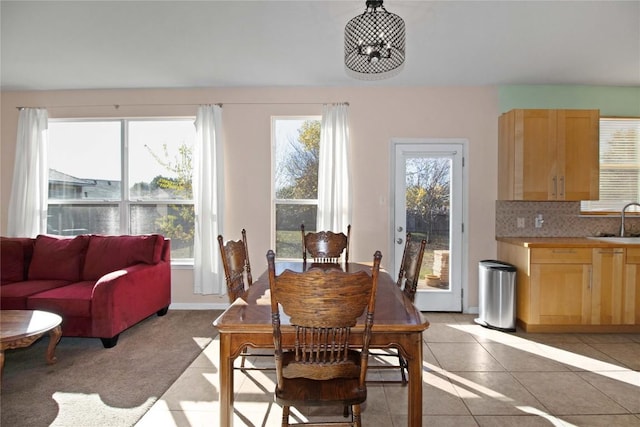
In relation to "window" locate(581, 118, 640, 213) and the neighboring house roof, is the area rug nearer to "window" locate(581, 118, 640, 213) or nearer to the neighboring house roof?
the neighboring house roof

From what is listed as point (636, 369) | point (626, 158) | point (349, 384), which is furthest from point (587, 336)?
point (349, 384)

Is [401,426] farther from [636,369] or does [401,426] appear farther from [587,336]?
[587,336]

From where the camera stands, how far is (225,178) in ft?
14.7

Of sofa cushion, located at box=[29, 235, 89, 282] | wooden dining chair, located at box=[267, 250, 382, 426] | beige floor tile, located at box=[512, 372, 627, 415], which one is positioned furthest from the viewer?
sofa cushion, located at box=[29, 235, 89, 282]

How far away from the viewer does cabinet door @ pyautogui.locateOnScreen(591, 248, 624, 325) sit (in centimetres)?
362

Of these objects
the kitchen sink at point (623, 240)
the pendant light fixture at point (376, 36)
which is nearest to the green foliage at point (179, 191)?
the pendant light fixture at point (376, 36)

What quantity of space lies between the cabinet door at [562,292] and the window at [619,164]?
4.06 ft

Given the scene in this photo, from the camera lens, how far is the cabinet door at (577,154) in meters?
3.88

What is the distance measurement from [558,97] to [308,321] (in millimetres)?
4480

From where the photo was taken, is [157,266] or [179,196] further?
[179,196]

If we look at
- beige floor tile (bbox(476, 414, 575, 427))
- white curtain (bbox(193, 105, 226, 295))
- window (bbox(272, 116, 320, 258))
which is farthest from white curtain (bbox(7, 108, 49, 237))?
beige floor tile (bbox(476, 414, 575, 427))

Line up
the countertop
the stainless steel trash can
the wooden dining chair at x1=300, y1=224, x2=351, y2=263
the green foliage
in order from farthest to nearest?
the green foliage, the stainless steel trash can, the countertop, the wooden dining chair at x1=300, y1=224, x2=351, y2=263

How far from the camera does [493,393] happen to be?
8.20ft

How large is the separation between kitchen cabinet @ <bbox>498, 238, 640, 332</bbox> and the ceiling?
1927mm
